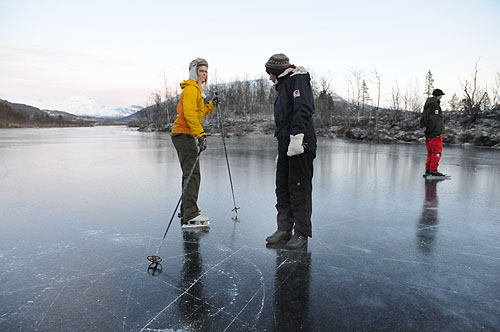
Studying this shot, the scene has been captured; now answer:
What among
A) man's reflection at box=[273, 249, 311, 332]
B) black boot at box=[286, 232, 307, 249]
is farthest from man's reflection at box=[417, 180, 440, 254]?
man's reflection at box=[273, 249, 311, 332]

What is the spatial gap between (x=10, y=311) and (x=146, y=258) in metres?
1.27

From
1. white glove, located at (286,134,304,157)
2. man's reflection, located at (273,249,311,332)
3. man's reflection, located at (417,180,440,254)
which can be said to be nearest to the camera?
man's reflection, located at (273,249,311,332)

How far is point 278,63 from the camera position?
13.3ft

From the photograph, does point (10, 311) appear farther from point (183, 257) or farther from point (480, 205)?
point (480, 205)

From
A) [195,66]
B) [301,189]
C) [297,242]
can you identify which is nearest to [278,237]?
[297,242]

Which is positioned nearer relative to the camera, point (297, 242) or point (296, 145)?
point (296, 145)

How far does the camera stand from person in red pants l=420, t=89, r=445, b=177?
887 cm

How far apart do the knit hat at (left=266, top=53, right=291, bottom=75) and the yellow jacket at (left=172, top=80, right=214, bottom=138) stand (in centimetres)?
118

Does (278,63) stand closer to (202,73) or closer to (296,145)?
(296,145)

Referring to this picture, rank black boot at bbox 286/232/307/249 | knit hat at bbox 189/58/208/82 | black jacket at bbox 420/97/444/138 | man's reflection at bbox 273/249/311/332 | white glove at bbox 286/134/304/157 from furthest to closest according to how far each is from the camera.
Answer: black jacket at bbox 420/97/444/138 → knit hat at bbox 189/58/208/82 → black boot at bbox 286/232/307/249 → white glove at bbox 286/134/304/157 → man's reflection at bbox 273/249/311/332

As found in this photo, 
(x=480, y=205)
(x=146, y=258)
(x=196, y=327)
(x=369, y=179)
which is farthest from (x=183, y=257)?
(x=369, y=179)

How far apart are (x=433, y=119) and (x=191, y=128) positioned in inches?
286

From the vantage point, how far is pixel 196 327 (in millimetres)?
2408

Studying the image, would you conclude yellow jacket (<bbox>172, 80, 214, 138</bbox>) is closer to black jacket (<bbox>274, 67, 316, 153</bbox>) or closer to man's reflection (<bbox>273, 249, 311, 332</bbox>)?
black jacket (<bbox>274, 67, 316, 153</bbox>)
